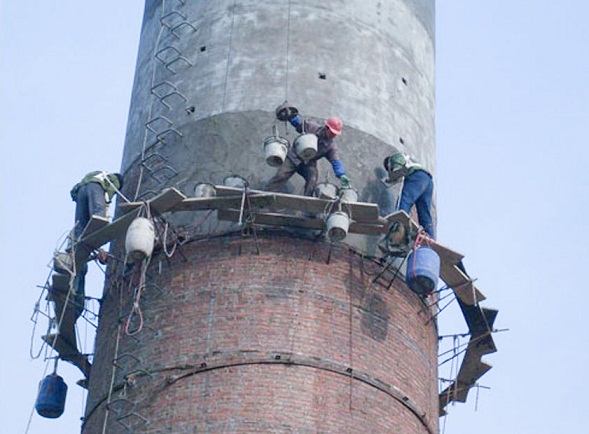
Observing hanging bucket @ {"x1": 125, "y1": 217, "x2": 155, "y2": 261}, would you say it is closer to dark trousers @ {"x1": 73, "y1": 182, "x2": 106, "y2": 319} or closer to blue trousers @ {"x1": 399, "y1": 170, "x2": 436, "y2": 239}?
dark trousers @ {"x1": 73, "y1": 182, "x2": 106, "y2": 319}

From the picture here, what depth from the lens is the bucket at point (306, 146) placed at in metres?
26.4

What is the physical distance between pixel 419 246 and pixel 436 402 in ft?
8.88

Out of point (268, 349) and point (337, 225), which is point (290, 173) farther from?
point (268, 349)

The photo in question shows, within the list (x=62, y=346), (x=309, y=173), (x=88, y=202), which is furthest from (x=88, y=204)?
(x=309, y=173)

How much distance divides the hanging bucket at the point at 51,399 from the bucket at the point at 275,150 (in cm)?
531

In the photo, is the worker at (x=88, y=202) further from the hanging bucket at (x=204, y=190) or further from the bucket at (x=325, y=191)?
the bucket at (x=325, y=191)

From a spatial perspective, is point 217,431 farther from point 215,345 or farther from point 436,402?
point 436,402

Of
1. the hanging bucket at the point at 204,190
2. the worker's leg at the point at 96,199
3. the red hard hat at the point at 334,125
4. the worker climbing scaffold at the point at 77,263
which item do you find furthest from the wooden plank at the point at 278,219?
the worker's leg at the point at 96,199

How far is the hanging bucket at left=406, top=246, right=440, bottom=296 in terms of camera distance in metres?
25.8

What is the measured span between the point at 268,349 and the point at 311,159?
11.6 ft

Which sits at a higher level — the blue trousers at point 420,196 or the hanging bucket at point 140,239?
the blue trousers at point 420,196

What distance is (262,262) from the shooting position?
85.0 feet

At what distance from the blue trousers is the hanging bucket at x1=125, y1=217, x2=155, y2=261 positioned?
14.7ft

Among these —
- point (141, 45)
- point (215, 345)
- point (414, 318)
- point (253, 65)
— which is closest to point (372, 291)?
point (414, 318)
